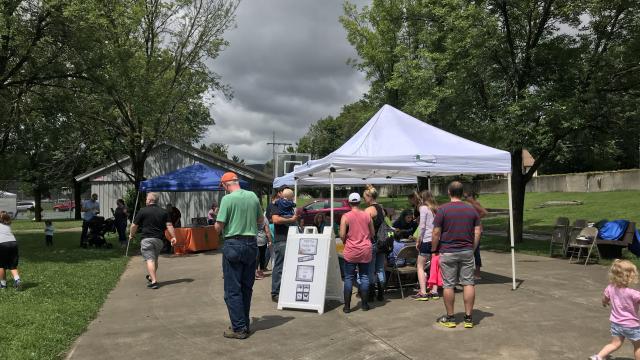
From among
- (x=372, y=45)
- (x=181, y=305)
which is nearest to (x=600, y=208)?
(x=372, y=45)

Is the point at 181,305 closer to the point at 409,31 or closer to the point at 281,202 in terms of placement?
the point at 281,202

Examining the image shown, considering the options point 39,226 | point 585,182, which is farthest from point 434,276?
point 585,182

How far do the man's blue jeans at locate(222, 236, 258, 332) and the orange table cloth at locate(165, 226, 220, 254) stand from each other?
29.7 feet

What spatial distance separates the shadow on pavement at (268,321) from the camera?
21.2 ft

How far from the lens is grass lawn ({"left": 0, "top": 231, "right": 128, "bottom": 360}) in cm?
559

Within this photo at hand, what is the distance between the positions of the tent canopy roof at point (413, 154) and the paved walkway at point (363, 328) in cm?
212

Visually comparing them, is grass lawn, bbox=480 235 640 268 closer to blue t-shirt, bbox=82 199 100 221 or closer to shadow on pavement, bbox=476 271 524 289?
shadow on pavement, bbox=476 271 524 289

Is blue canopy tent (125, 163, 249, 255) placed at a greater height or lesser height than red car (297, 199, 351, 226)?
greater

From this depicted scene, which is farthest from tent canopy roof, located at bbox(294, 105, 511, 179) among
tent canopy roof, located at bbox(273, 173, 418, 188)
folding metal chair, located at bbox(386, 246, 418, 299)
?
tent canopy roof, located at bbox(273, 173, 418, 188)

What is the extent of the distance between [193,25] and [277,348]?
62.4ft

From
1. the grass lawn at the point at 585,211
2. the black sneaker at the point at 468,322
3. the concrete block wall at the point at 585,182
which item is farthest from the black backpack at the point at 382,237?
the concrete block wall at the point at 585,182

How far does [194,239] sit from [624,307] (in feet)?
41.9

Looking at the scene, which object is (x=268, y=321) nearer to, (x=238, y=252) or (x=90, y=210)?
(x=238, y=252)

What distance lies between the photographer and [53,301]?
7.71 metres
